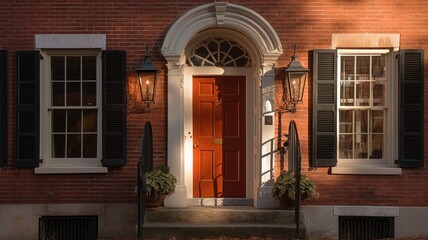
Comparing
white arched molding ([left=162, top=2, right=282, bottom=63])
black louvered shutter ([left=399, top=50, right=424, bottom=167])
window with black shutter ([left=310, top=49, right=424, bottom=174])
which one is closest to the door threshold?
window with black shutter ([left=310, top=49, right=424, bottom=174])

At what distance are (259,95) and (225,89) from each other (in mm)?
677

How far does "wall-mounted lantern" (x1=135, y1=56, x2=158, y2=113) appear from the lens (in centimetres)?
974

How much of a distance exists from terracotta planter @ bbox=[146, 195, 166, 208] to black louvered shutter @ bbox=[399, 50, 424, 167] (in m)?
3.89

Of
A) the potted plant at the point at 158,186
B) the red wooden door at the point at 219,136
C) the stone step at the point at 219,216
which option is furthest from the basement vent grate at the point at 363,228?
the potted plant at the point at 158,186

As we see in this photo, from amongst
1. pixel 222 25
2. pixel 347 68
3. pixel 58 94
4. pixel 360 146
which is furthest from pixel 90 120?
pixel 360 146

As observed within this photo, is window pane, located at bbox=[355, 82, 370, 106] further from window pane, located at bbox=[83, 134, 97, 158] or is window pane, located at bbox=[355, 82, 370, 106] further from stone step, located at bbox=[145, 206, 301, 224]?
window pane, located at bbox=[83, 134, 97, 158]

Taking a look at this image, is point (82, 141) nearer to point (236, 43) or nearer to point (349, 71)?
point (236, 43)

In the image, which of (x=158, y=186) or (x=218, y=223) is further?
(x=218, y=223)

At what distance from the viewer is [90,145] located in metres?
10.2

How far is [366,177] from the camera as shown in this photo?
1000 cm

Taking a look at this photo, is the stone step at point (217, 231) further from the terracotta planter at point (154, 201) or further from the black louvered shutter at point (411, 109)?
the black louvered shutter at point (411, 109)

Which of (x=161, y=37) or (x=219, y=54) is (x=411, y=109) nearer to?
(x=219, y=54)

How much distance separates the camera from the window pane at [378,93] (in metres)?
10.2

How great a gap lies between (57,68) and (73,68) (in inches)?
10.6
